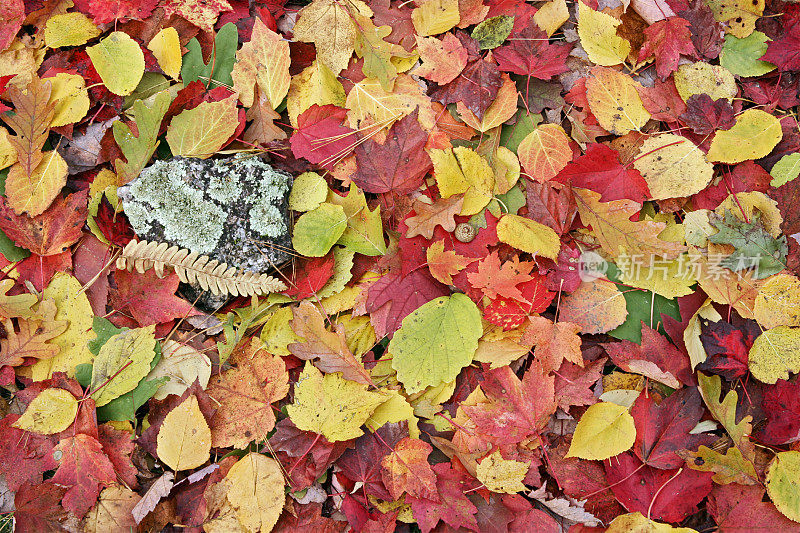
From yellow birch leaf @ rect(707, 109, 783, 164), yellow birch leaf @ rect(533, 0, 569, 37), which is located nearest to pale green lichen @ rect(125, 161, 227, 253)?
yellow birch leaf @ rect(533, 0, 569, 37)

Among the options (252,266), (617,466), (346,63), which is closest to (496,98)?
(346,63)

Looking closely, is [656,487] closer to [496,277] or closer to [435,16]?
[496,277]

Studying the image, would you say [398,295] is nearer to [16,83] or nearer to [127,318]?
[127,318]

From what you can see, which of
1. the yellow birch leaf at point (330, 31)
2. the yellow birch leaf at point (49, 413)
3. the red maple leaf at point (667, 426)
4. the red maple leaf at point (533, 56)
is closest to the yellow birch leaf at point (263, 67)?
the yellow birch leaf at point (330, 31)

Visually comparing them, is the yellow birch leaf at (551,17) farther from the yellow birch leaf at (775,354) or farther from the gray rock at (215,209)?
the yellow birch leaf at (775,354)

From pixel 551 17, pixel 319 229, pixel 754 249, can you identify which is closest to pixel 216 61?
pixel 319 229
